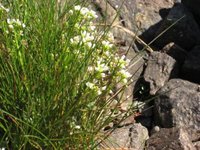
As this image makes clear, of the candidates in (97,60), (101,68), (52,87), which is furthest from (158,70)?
(52,87)

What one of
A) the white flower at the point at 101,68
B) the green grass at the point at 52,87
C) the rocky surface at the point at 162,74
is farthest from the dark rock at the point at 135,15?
the white flower at the point at 101,68

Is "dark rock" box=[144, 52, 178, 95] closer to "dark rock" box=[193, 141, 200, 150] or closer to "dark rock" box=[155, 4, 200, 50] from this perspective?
"dark rock" box=[155, 4, 200, 50]

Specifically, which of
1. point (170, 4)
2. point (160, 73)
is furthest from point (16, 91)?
point (170, 4)

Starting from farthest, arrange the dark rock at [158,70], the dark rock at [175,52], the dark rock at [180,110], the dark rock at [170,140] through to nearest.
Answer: the dark rock at [175,52], the dark rock at [158,70], the dark rock at [180,110], the dark rock at [170,140]

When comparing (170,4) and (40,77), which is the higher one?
(170,4)

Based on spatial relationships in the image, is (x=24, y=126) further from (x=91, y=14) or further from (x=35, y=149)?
(x=91, y=14)

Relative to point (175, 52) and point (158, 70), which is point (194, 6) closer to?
point (175, 52)

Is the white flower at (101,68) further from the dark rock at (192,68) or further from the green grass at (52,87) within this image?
the dark rock at (192,68)
